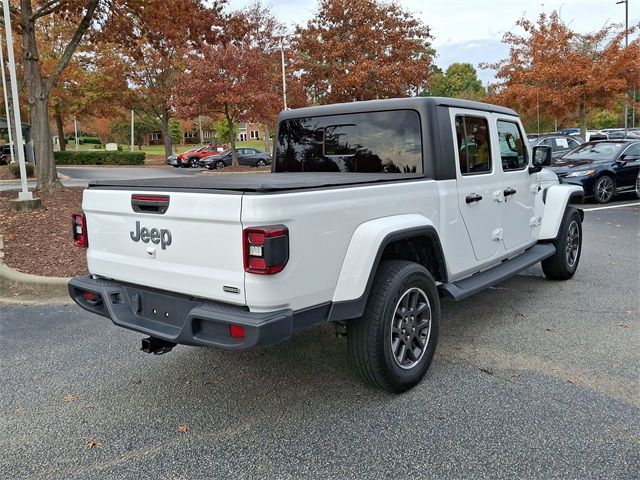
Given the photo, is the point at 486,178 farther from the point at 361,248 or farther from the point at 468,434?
the point at 468,434

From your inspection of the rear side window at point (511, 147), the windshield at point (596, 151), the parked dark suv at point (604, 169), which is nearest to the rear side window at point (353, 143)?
the rear side window at point (511, 147)

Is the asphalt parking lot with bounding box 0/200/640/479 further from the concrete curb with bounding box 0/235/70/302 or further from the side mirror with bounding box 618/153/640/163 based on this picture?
the side mirror with bounding box 618/153/640/163

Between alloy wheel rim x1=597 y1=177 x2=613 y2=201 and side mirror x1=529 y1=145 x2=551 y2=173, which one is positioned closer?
side mirror x1=529 y1=145 x2=551 y2=173

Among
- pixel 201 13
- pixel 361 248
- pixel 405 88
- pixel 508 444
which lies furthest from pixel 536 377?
pixel 405 88

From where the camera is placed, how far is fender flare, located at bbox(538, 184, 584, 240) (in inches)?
227

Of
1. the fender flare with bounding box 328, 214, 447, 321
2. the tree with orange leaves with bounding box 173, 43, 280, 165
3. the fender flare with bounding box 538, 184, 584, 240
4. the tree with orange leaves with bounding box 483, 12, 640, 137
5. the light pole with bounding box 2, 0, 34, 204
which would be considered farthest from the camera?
the tree with orange leaves with bounding box 173, 43, 280, 165

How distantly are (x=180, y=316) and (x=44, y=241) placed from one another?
5.77 m

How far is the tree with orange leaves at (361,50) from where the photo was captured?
81.5 ft

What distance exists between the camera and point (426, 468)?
2676 millimetres

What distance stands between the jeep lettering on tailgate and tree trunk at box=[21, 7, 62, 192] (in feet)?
33.3

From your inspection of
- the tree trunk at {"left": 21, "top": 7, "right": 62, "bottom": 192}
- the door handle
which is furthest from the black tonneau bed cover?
the tree trunk at {"left": 21, "top": 7, "right": 62, "bottom": 192}

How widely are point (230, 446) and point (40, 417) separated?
1.28 m

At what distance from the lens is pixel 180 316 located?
308 centimetres

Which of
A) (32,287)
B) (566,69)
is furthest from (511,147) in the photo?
(566,69)
